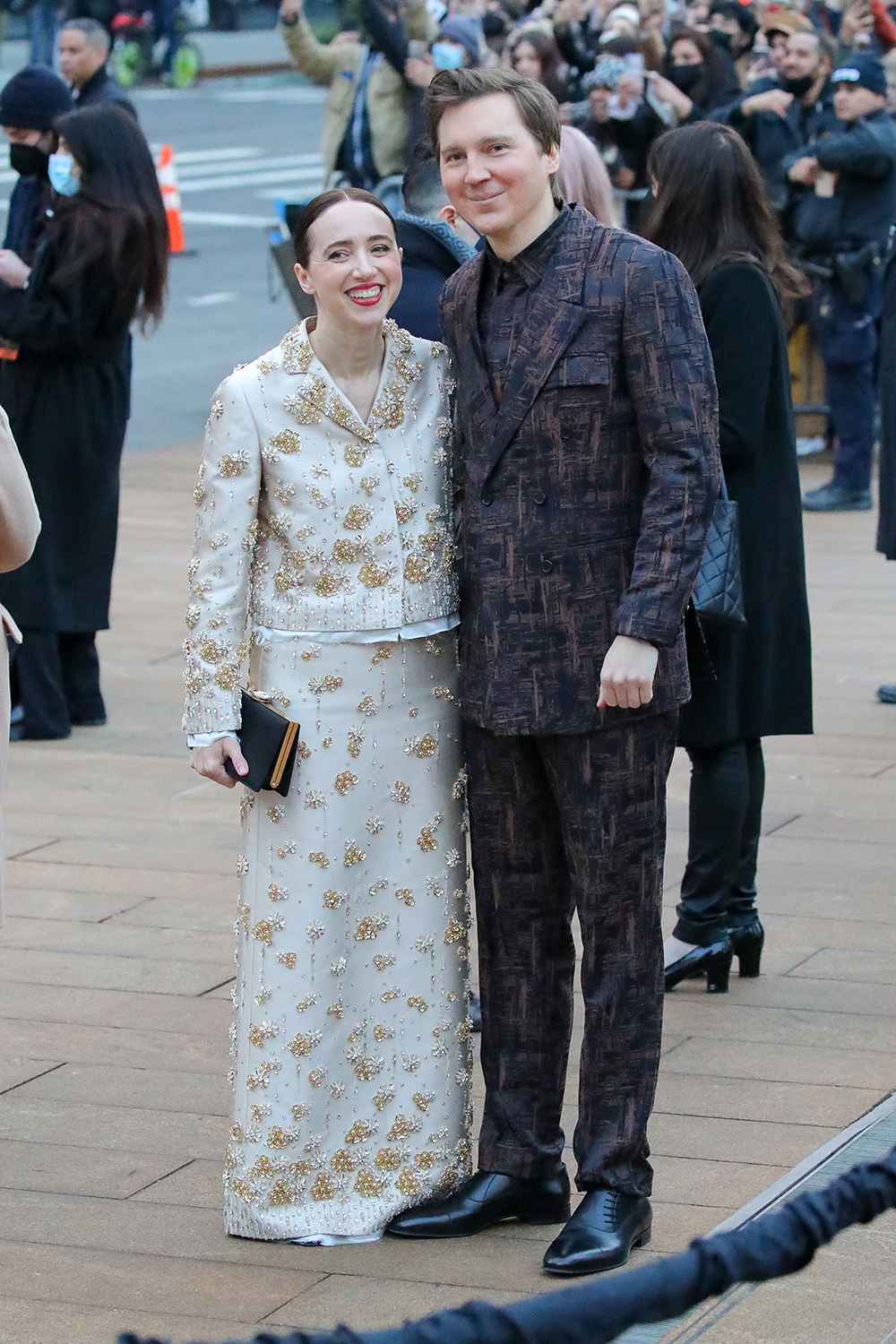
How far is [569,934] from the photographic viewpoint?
3.67m

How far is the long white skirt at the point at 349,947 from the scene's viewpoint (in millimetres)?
3537

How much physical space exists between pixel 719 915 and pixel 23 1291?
6.33 ft

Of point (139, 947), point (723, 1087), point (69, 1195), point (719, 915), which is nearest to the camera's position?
point (69, 1195)

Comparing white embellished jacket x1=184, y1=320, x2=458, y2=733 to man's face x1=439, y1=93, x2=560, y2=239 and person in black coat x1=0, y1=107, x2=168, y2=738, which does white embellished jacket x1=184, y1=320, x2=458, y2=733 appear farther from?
person in black coat x1=0, y1=107, x2=168, y2=738

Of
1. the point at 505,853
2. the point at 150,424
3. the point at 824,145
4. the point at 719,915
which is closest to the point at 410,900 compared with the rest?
the point at 505,853

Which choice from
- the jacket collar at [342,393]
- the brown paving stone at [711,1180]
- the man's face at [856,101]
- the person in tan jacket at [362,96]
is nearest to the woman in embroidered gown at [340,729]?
the jacket collar at [342,393]

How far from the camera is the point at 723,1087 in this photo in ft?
14.0

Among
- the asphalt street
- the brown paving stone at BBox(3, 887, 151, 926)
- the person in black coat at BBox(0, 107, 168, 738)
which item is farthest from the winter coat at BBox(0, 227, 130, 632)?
the brown paving stone at BBox(3, 887, 151, 926)

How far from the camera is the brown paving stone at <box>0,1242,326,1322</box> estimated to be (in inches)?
133

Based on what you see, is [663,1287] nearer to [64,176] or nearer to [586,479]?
[586,479]

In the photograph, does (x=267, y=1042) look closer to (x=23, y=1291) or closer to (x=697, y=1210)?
(x=23, y=1291)

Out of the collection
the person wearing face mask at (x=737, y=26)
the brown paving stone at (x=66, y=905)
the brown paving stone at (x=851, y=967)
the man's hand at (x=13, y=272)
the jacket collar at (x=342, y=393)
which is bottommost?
the brown paving stone at (x=851, y=967)

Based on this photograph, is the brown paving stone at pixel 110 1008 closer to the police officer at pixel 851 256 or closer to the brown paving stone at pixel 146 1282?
the brown paving stone at pixel 146 1282

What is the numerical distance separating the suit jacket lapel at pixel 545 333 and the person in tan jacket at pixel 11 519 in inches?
31.7
